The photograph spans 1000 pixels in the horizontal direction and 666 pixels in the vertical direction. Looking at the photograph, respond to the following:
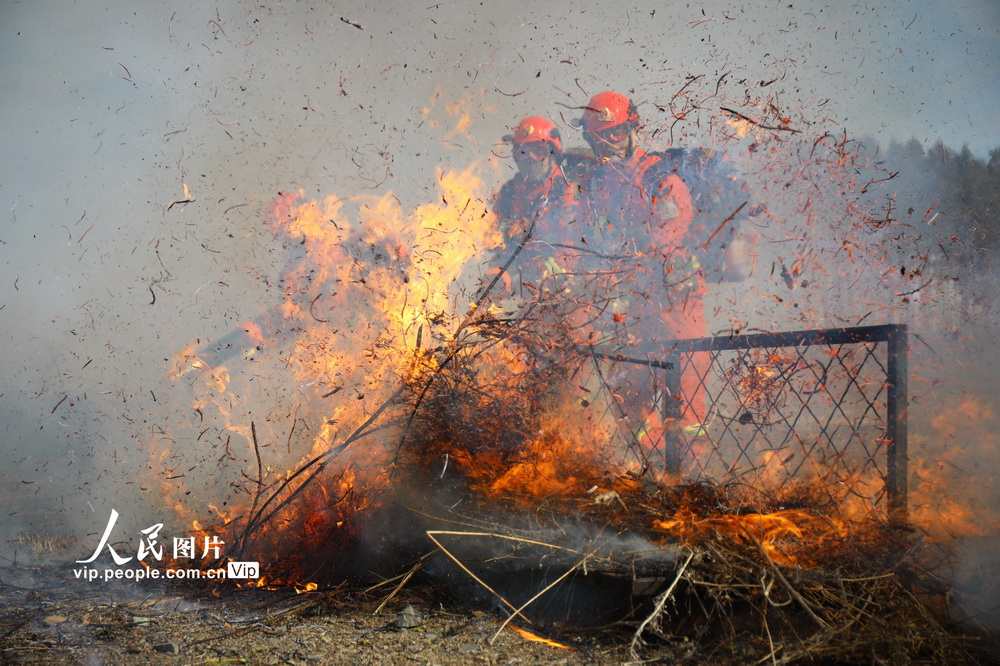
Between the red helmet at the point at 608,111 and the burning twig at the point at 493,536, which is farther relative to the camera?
the red helmet at the point at 608,111

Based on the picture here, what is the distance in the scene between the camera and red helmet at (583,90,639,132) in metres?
5.61

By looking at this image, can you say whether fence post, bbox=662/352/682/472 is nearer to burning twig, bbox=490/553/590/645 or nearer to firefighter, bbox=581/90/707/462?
firefighter, bbox=581/90/707/462

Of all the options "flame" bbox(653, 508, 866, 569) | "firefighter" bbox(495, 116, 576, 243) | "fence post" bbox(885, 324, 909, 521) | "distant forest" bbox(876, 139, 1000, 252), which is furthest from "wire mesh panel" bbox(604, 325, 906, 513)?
"firefighter" bbox(495, 116, 576, 243)

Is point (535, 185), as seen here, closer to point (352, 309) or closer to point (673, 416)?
point (352, 309)

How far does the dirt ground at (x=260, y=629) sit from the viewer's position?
2.93m

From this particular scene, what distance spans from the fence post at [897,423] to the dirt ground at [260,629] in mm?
1886

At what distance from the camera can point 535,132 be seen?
19.0ft

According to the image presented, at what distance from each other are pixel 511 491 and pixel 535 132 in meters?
3.59

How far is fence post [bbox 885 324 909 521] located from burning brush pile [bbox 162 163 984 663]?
0.19m

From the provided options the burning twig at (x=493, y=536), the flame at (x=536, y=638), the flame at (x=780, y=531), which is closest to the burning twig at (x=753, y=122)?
the flame at (x=780, y=531)

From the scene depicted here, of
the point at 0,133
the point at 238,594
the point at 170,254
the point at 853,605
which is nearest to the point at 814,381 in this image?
the point at 853,605

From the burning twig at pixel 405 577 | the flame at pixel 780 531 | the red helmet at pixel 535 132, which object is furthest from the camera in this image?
the red helmet at pixel 535 132

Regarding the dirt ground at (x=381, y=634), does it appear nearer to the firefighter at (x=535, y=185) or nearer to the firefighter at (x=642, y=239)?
the firefighter at (x=642, y=239)

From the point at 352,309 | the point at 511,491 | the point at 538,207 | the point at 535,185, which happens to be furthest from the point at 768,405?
the point at 352,309
